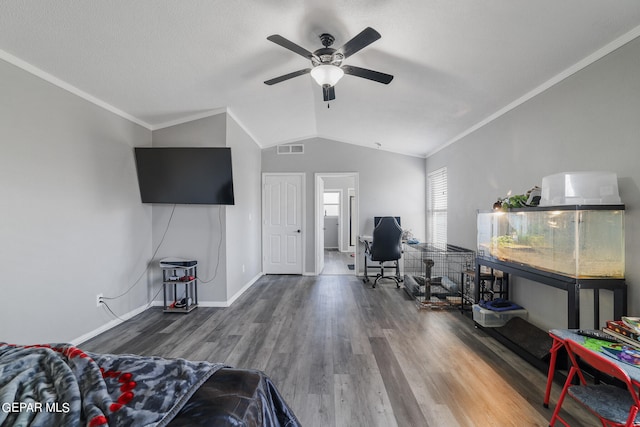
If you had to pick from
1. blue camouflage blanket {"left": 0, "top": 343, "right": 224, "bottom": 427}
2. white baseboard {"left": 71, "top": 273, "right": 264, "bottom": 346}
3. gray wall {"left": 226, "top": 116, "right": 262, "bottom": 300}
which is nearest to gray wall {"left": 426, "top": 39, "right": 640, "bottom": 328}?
blue camouflage blanket {"left": 0, "top": 343, "right": 224, "bottom": 427}

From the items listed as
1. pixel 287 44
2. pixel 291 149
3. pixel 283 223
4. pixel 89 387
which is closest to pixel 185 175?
pixel 287 44

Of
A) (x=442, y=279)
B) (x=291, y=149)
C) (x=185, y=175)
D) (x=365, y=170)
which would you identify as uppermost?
(x=291, y=149)

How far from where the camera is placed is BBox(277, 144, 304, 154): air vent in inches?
222

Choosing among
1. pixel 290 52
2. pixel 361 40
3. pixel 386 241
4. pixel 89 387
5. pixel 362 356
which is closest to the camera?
pixel 89 387

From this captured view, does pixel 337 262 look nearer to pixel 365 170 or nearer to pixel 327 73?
pixel 365 170

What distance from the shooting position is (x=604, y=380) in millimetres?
1936

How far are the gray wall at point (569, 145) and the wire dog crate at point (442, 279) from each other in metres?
0.46

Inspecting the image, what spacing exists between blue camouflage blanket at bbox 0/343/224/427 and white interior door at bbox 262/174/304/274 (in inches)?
174

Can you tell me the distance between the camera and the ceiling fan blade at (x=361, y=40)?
181 centimetres

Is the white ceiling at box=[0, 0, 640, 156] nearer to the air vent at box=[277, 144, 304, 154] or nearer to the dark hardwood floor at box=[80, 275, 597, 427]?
the air vent at box=[277, 144, 304, 154]

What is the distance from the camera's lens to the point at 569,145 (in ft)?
7.67

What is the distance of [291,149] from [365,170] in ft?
5.26

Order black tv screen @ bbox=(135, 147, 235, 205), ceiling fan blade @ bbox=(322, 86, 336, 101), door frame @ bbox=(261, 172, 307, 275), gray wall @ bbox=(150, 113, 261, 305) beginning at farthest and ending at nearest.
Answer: door frame @ bbox=(261, 172, 307, 275) → gray wall @ bbox=(150, 113, 261, 305) → black tv screen @ bbox=(135, 147, 235, 205) → ceiling fan blade @ bbox=(322, 86, 336, 101)

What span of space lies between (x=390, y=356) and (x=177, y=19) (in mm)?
3196
